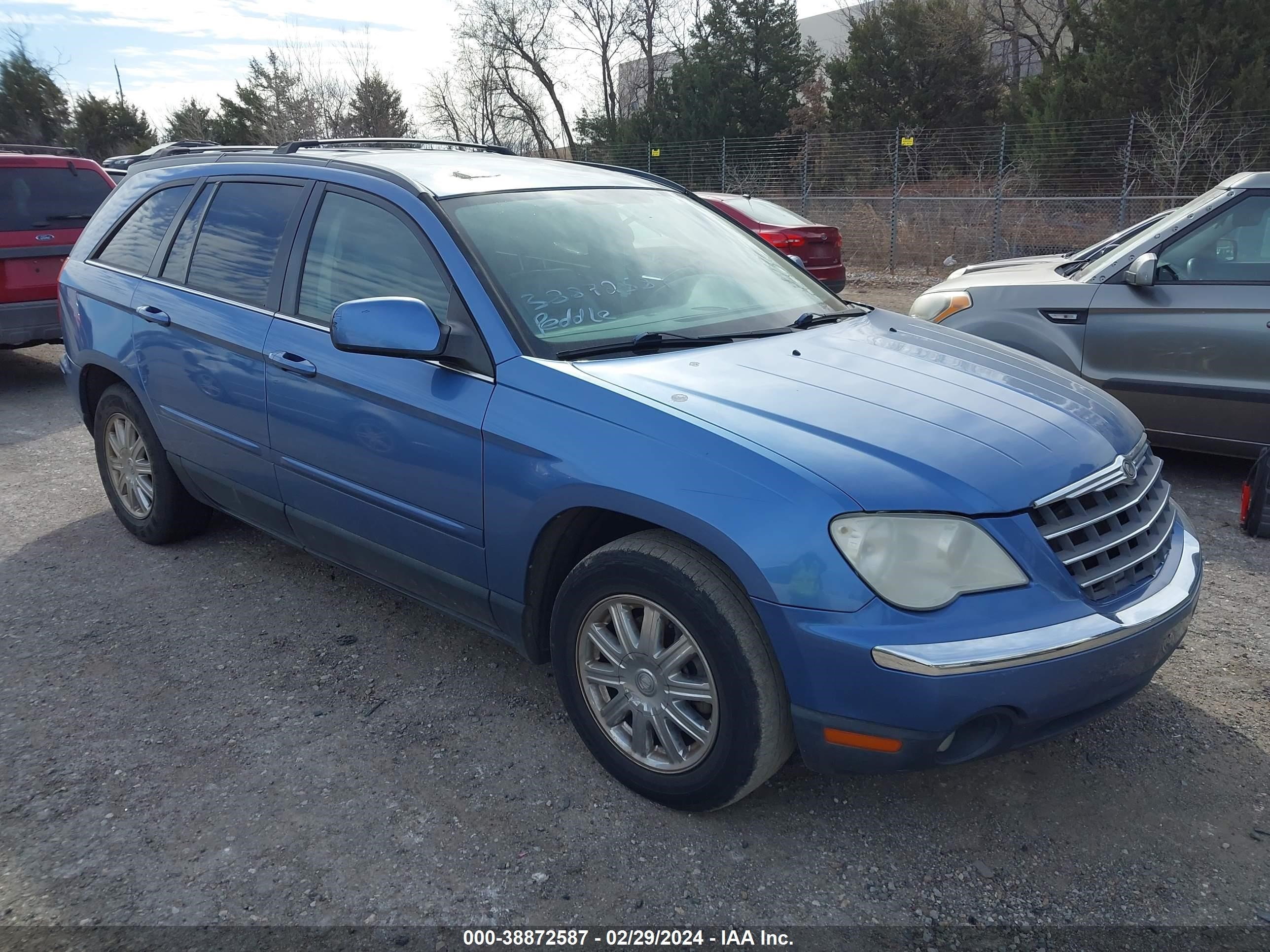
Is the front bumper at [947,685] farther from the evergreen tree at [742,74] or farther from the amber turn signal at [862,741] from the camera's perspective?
the evergreen tree at [742,74]

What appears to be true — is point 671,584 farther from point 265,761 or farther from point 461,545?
point 265,761

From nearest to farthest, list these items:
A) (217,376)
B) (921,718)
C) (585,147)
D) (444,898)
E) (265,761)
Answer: (921,718)
(444,898)
(265,761)
(217,376)
(585,147)

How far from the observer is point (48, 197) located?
8.66 metres

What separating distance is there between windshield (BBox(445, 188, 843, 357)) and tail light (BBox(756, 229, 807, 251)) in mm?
8206

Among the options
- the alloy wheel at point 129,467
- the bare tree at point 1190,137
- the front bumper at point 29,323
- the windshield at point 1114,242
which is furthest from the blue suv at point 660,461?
the bare tree at point 1190,137

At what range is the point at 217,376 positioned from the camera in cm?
398

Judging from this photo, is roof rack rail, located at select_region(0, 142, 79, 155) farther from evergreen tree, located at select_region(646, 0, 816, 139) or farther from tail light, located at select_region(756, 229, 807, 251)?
evergreen tree, located at select_region(646, 0, 816, 139)

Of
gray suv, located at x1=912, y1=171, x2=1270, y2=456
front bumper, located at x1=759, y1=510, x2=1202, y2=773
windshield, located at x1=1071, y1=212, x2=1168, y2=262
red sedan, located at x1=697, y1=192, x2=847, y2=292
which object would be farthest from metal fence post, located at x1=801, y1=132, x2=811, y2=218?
front bumper, located at x1=759, y1=510, x2=1202, y2=773

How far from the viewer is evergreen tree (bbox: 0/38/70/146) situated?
1463 inches

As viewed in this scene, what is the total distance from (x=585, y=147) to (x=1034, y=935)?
33.8 m

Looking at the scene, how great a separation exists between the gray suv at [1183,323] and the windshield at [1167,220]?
0.04 feet

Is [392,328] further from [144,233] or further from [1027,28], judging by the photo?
[1027,28]

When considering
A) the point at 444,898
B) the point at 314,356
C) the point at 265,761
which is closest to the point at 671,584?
the point at 444,898

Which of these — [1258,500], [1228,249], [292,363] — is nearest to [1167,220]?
[1228,249]
